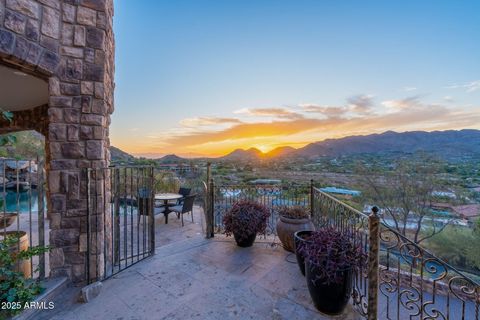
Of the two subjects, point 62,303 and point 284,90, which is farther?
point 284,90

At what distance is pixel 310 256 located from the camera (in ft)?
6.93

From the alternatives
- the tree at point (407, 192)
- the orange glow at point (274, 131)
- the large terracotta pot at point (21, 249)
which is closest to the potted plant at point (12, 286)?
the large terracotta pot at point (21, 249)

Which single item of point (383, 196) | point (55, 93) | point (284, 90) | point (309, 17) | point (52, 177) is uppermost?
point (309, 17)

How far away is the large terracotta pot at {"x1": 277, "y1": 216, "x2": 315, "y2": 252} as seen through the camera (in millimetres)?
3357

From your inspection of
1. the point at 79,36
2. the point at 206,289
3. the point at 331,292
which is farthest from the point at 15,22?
the point at 331,292

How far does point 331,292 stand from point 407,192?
424 inches

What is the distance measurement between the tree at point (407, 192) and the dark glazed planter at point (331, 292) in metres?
10.4

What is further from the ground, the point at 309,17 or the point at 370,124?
the point at 309,17

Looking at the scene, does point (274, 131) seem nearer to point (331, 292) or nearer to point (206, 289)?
point (206, 289)

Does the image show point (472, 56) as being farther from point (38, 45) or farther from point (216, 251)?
point (38, 45)

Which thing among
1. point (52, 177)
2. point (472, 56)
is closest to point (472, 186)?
point (472, 56)

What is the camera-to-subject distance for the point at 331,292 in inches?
80.2

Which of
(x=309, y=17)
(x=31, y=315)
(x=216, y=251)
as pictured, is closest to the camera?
(x=31, y=315)

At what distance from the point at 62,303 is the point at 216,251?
1.95 metres
